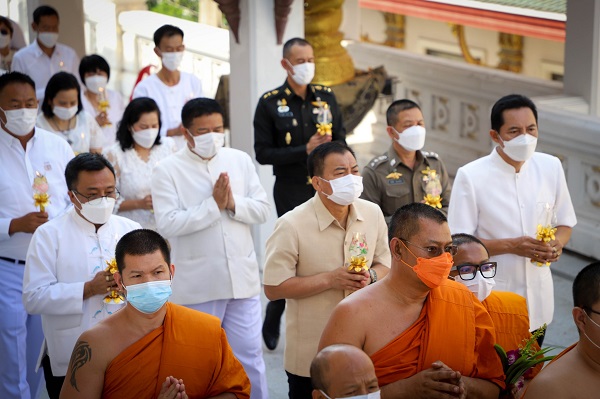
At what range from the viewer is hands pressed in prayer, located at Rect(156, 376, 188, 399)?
171 inches

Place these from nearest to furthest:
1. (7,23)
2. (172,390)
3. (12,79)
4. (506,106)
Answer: (172,390)
(506,106)
(12,79)
(7,23)

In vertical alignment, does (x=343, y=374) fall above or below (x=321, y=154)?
below

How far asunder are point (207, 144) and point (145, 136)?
1.22 metres

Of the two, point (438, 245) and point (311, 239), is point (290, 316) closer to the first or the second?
point (311, 239)

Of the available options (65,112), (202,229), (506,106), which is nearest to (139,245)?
(202,229)

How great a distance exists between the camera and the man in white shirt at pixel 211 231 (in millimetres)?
6230

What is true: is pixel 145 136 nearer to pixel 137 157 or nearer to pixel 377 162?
pixel 137 157

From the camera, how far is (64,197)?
661cm

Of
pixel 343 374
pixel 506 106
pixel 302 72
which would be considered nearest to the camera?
pixel 343 374

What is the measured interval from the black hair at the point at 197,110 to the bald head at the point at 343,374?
9.13 ft

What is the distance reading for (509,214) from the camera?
20.2 ft

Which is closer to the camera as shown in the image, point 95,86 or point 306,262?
point 306,262

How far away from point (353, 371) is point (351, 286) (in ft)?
4.98

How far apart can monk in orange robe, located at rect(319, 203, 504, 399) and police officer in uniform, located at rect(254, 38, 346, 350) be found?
3185mm
